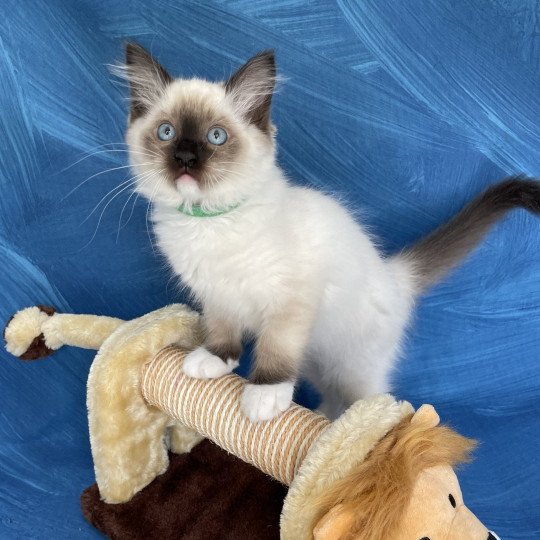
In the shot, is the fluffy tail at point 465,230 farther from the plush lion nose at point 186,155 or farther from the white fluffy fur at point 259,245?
the plush lion nose at point 186,155

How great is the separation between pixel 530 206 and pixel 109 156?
1236mm

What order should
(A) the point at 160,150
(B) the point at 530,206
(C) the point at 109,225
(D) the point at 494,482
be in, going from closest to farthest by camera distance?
(A) the point at 160,150
(B) the point at 530,206
(D) the point at 494,482
(C) the point at 109,225

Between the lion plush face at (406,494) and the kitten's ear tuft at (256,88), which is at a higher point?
the kitten's ear tuft at (256,88)

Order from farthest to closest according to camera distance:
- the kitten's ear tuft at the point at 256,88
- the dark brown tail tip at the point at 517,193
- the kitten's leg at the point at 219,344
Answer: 1. the dark brown tail tip at the point at 517,193
2. the kitten's leg at the point at 219,344
3. the kitten's ear tuft at the point at 256,88

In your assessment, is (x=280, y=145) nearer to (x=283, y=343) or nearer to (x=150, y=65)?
(x=150, y=65)

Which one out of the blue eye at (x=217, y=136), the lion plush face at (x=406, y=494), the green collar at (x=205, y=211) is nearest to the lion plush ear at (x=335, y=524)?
the lion plush face at (x=406, y=494)

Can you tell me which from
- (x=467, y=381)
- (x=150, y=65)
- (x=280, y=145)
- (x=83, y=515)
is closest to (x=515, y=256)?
(x=467, y=381)

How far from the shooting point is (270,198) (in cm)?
119

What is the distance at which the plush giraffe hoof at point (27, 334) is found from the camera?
137cm

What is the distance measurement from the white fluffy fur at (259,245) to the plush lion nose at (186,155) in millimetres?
55

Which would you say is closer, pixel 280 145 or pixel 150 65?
pixel 150 65

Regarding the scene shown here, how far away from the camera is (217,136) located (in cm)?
114

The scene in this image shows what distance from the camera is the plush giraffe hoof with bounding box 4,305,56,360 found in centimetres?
137

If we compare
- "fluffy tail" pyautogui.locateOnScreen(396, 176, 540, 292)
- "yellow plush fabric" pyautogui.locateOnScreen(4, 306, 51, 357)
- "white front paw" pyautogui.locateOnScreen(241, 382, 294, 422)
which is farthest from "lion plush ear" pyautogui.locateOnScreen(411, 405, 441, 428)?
"yellow plush fabric" pyautogui.locateOnScreen(4, 306, 51, 357)
